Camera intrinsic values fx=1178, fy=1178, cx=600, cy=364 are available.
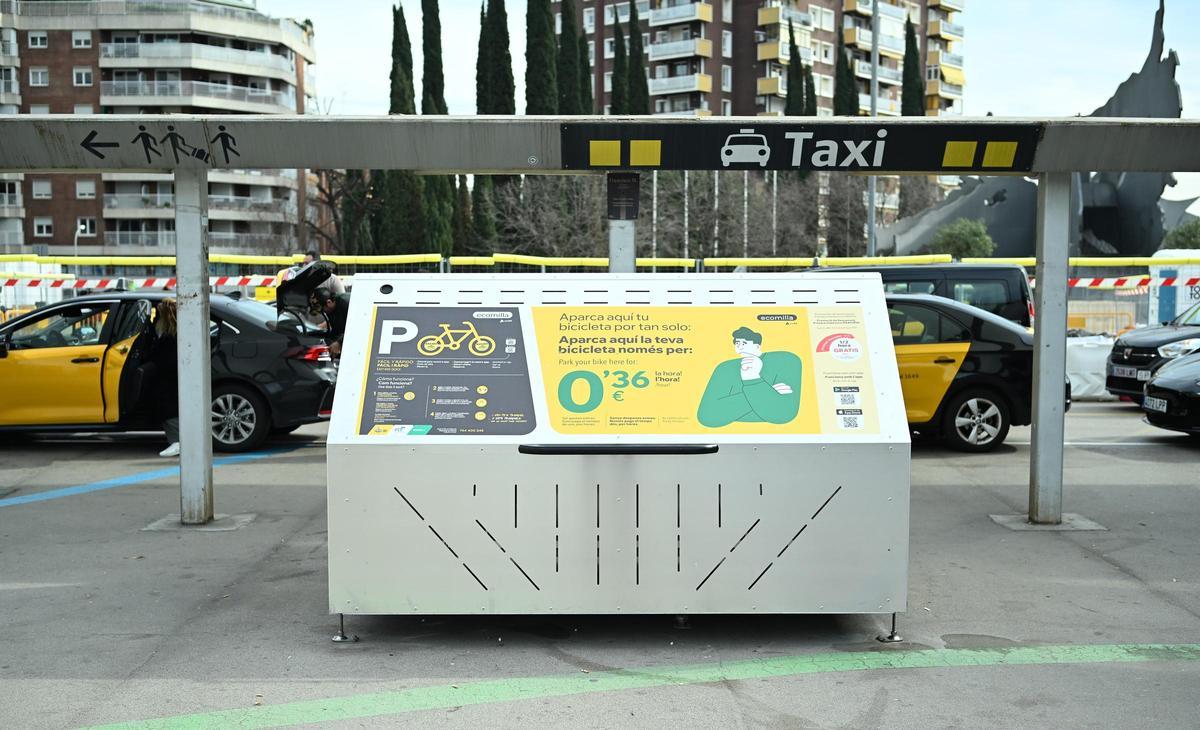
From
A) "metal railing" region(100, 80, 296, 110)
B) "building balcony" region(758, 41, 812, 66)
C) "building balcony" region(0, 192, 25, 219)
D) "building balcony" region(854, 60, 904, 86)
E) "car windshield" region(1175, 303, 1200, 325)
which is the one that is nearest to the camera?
"car windshield" region(1175, 303, 1200, 325)

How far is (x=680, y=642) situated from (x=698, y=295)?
5.53 feet

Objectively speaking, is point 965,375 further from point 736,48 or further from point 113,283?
point 736,48

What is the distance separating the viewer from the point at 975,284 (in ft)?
47.1

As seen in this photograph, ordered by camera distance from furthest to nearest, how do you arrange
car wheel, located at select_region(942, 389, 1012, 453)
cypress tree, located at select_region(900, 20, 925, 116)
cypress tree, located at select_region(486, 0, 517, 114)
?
cypress tree, located at select_region(900, 20, 925, 116) → cypress tree, located at select_region(486, 0, 517, 114) → car wheel, located at select_region(942, 389, 1012, 453)

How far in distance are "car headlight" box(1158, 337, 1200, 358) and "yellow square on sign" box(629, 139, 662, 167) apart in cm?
946

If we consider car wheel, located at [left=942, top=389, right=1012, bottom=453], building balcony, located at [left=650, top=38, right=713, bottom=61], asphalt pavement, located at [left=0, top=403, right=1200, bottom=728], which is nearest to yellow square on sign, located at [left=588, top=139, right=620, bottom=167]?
asphalt pavement, located at [left=0, top=403, right=1200, bottom=728]

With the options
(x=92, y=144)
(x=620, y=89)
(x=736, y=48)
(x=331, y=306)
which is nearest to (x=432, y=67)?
(x=620, y=89)

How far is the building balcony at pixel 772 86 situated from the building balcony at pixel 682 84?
357 centimetres

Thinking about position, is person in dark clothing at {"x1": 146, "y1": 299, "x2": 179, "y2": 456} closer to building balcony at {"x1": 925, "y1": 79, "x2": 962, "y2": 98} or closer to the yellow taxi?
the yellow taxi

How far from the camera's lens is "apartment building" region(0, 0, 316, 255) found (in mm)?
75625

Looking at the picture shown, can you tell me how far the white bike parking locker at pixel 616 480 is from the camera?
5.40m

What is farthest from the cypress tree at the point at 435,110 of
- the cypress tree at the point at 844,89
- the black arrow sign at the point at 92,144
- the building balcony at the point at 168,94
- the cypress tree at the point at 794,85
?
the black arrow sign at the point at 92,144

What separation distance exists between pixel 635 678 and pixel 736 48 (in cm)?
8225

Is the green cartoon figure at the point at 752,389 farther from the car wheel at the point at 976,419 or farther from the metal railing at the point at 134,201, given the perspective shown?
the metal railing at the point at 134,201
